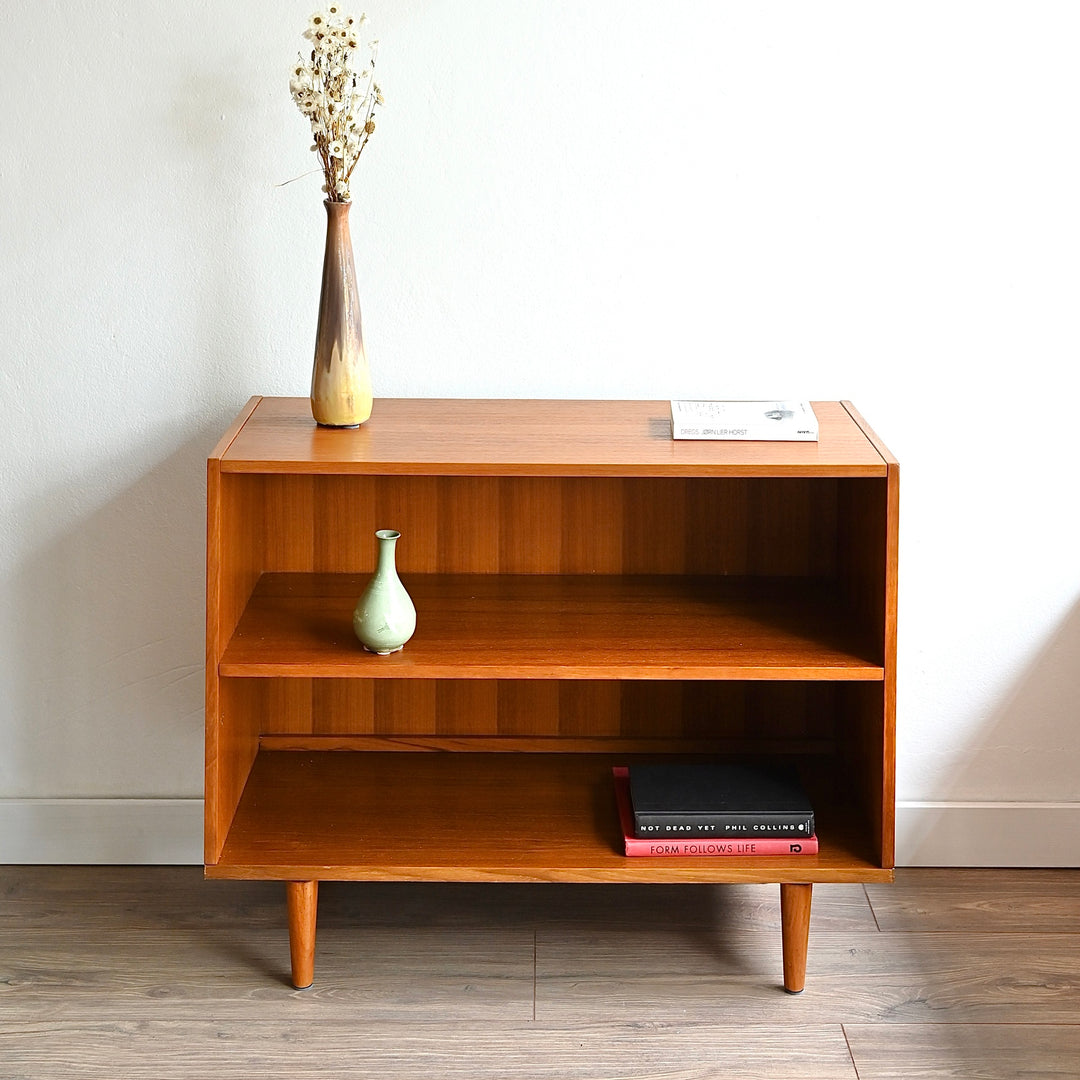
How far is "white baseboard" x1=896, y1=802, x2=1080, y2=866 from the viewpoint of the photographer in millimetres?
2199

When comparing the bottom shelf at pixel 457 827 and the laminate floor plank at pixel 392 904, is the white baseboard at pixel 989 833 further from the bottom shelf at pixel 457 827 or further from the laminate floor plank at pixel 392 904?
the bottom shelf at pixel 457 827

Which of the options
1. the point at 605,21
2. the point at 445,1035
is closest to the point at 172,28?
the point at 605,21

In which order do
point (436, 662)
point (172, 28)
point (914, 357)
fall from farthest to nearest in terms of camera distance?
point (914, 357), point (172, 28), point (436, 662)

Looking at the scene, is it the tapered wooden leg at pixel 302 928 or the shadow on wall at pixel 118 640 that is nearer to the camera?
the tapered wooden leg at pixel 302 928

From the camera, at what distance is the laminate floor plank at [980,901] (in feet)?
6.68

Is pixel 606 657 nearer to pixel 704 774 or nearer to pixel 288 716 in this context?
pixel 704 774

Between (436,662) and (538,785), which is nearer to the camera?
(436,662)

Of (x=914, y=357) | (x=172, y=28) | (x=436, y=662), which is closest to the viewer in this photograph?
(x=436, y=662)

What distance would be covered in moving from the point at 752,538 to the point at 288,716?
0.78m

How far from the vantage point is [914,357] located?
2.03 meters

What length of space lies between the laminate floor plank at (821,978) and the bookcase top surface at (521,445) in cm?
75

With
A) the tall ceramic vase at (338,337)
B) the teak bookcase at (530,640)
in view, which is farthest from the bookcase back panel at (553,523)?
the tall ceramic vase at (338,337)

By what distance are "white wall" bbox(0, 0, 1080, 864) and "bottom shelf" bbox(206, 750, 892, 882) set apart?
35 centimetres

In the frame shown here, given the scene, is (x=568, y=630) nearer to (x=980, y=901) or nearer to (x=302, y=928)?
(x=302, y=928)
